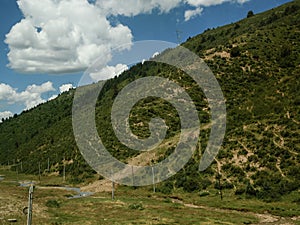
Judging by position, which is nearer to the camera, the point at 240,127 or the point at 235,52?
the point at 240,127

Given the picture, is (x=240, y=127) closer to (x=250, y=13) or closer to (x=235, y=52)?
(x=235, y=52)

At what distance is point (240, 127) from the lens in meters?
68.1

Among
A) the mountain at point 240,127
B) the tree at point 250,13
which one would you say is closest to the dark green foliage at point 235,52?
the mountain at point 240,127

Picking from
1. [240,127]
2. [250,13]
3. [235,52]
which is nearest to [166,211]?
[240,127]

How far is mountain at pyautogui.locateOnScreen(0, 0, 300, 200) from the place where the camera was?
5406 centimetres

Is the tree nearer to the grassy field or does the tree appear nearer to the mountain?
the mountain

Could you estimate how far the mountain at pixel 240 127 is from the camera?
54062mm

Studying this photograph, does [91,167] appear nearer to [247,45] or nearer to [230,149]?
[230,149]

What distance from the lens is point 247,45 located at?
4183 inches

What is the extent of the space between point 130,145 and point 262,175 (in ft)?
129

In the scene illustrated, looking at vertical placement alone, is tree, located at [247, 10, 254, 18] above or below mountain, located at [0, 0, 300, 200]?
above

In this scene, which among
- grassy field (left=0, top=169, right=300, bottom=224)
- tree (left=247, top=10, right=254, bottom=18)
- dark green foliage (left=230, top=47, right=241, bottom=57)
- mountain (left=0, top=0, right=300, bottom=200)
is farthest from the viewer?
tree (left=247, top=10, right=254, bottom=18)

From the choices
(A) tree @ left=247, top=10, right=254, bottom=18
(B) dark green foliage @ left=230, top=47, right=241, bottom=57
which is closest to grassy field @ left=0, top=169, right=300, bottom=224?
(B) dark green foliage @ left=230, top=47, right=241, bottom=57

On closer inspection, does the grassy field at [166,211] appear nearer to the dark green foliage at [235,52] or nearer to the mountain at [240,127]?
the mountain at [240,127]
